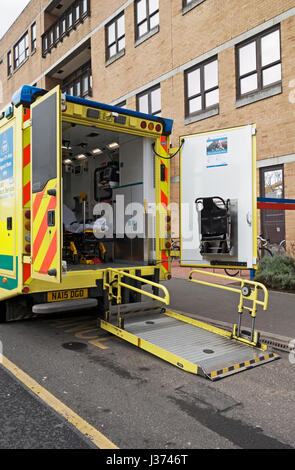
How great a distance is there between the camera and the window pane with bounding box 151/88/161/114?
15.9 metres

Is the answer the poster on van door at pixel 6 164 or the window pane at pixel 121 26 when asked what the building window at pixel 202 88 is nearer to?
the window pane at pixel 121 26

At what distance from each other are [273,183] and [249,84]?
3.39 m

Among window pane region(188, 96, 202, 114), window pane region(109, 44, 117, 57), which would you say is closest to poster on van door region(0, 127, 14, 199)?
window pane region(188, 96, 202, 114)

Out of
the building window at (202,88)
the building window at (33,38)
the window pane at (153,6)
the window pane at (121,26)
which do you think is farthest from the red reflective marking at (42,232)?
the building window at (33,38)

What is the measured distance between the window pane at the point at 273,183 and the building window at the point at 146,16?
8435 millimetres

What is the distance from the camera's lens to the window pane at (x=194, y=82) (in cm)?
1410

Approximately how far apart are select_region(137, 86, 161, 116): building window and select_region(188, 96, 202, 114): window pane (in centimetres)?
179

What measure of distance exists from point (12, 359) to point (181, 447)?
8.49 ft

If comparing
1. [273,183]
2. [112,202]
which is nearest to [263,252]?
[273,183]

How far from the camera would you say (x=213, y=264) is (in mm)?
5828

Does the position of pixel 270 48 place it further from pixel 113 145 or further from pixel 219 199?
pixel 219 199

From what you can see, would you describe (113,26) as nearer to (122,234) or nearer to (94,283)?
(122,234)

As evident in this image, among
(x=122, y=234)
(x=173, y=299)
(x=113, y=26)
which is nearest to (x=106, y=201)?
(x=122, y=234)

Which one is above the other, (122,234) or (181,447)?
(122,234)
